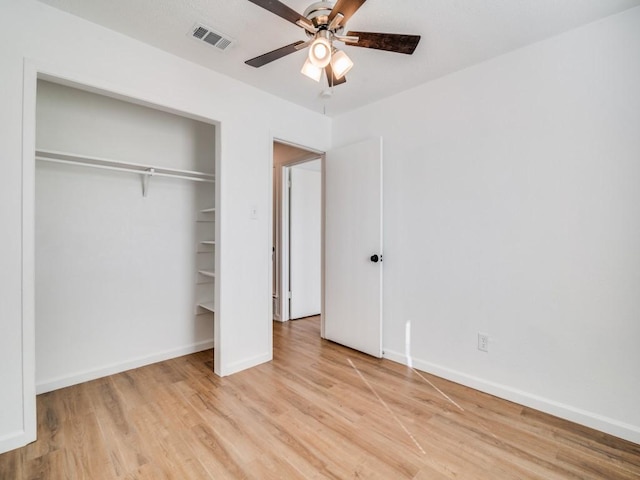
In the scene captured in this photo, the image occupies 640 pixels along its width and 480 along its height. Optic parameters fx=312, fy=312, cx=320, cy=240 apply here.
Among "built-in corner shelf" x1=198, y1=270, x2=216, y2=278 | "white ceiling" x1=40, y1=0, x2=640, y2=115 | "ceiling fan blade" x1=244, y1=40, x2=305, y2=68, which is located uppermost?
"white ceiling" x1=40, y1=0, x2=640, y2=115

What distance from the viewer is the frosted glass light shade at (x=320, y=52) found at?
1.62 meters

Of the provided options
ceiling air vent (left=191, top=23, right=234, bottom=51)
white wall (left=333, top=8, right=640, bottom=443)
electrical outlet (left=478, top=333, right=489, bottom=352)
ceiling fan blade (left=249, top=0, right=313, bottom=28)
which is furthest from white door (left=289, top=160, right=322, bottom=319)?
ceiling fan blade (left=249, top=0, right=313, bottom=28)

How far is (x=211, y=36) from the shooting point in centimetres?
208

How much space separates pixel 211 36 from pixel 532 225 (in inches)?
99.2

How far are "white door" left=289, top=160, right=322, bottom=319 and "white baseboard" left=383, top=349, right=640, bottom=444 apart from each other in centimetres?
189

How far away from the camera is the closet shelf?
220 cm

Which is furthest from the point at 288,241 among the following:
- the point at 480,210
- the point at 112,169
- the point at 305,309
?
the point at 480,210

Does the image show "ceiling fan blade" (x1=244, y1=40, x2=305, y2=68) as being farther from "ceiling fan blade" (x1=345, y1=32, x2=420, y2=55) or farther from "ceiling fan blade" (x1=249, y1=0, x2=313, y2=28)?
"ceiling fan blade" (x1=345, y1=32, x2=420, y2=55)

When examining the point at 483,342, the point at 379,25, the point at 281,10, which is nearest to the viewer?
the point at 281,10

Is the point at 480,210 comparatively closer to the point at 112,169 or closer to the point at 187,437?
the point at 187,437

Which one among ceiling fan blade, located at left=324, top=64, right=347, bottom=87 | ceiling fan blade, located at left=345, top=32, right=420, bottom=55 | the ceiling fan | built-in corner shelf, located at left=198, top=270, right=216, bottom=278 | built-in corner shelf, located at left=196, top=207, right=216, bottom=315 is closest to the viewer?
the ceiling fan

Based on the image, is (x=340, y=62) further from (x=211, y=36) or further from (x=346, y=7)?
(x=211, y=36)

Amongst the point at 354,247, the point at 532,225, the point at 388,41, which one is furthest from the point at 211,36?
the point at 532,225

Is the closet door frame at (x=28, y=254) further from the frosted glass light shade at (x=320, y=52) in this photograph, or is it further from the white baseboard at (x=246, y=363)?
the frosted glass light shade at (x=320, y=52)
